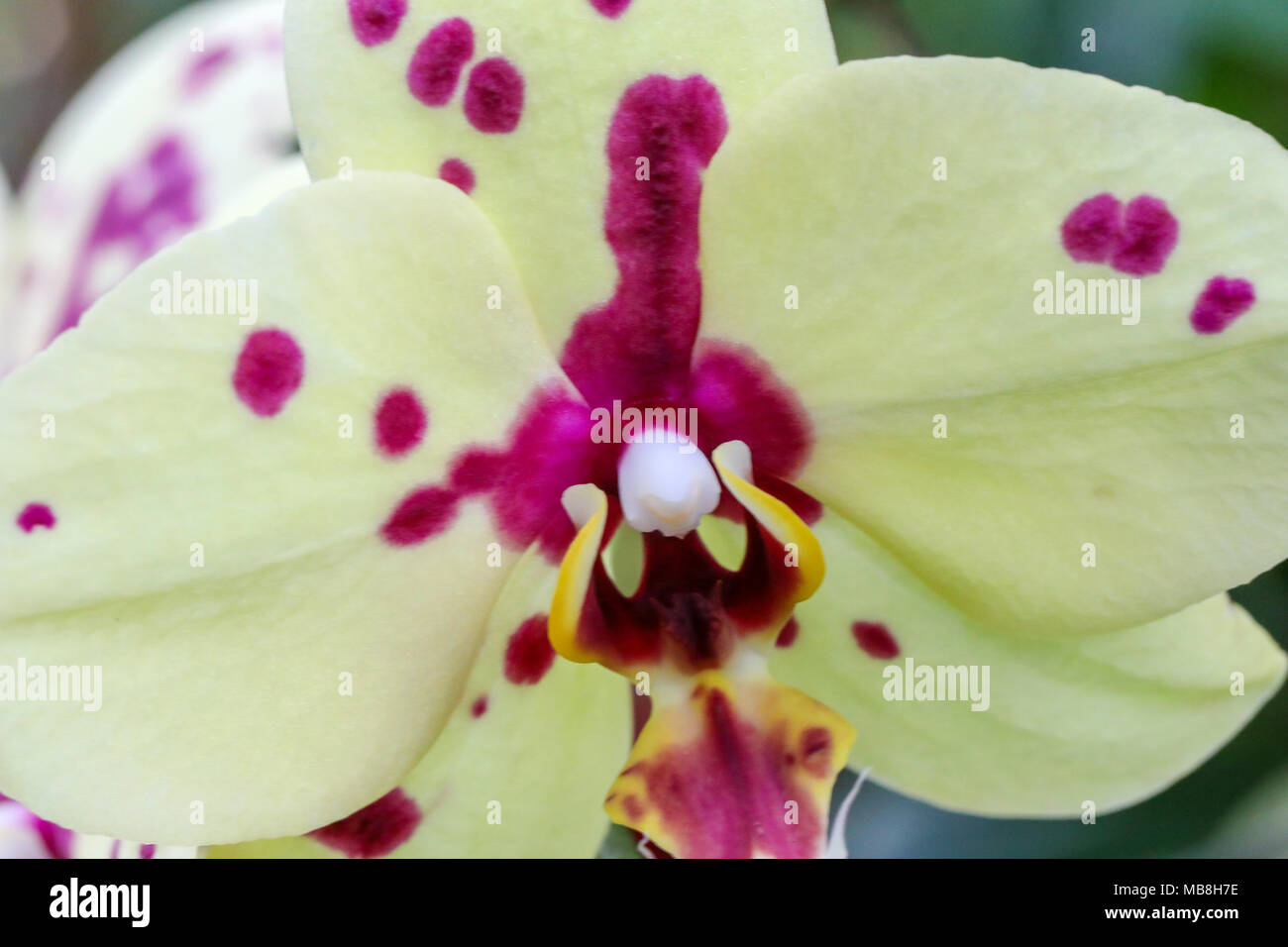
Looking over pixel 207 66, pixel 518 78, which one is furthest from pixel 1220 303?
pixel 207 66

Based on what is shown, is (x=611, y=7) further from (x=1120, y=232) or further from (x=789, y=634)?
(x=789, y=634)

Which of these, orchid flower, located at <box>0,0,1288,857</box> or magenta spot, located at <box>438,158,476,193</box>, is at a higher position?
magenta spot, located at <box>438,158,476,193</box>

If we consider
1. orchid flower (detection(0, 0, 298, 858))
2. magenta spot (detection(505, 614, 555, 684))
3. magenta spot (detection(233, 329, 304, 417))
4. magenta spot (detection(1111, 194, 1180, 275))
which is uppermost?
orchid flower (detection(0, 0, 298, 858))

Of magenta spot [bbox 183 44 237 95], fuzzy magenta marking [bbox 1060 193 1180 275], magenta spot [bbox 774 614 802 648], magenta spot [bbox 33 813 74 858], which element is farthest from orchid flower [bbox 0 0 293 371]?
fuzzy magenta marking [bbox 1060 193 1180 275]

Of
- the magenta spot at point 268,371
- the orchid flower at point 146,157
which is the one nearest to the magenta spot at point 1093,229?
the magenta spot at point 268,371

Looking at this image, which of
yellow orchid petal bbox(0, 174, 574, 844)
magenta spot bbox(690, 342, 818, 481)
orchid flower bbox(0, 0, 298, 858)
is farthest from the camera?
orchid flower bbox(0, 0, 298, 858)

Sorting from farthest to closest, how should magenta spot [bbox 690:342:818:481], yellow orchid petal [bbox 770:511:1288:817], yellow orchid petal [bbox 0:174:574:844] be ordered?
yellow orchid petal [bbox 770:511:1288:817], magenta spot [bbox 690:342:818:481], yellow orchid petal [bbox 0:174:574:844]

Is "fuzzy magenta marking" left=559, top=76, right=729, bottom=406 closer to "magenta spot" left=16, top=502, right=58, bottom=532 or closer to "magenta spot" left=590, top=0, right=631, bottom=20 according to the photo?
"magenta spot" left=590, top=0, right=631, bottom=20
